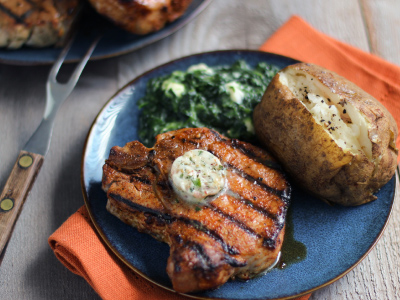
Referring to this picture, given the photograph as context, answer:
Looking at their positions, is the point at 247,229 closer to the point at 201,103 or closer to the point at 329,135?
the point at 329,135

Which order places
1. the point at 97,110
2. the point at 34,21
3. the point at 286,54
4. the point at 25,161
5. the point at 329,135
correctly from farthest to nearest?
the point at 286,54, the point at 97,110, the point at 34,21, the point at 25,161, the point at 329,135

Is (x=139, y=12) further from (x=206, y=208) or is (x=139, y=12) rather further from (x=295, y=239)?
(x=295, y=239)

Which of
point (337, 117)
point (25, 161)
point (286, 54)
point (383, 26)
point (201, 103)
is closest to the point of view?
point (337, 117)

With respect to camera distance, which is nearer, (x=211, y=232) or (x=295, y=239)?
(x=211, y=232)

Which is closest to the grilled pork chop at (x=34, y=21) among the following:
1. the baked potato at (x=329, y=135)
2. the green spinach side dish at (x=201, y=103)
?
the green spinach side dish at (x=201, y=103)

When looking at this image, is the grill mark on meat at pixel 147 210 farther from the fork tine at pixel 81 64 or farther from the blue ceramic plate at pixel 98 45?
the blue ceramic plate at pixel 98 45

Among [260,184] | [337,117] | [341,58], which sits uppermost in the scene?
[337,117]

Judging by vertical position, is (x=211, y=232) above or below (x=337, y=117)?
below

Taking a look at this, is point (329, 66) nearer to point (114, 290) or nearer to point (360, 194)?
point (360, 194)

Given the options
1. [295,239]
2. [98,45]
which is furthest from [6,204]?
[295,239]
